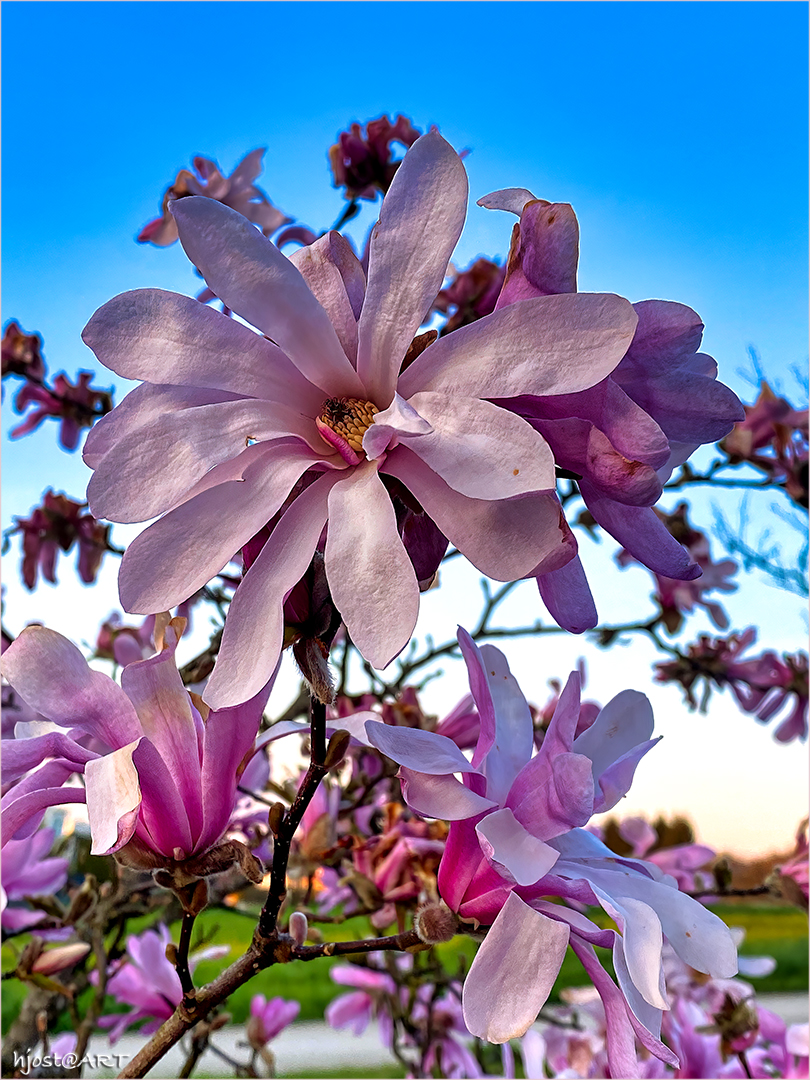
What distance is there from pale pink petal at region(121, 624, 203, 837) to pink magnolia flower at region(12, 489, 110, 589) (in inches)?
29.9

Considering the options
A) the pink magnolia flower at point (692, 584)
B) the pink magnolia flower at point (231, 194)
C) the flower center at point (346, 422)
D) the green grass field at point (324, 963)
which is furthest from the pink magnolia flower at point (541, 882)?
the pink magnolia flower at point (692, 584)

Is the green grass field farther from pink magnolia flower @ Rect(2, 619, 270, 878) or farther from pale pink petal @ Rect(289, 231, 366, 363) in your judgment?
pale pink petal @ Rect(289, 231, 366, 363)

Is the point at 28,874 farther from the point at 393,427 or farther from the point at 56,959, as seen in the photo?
the point at 393,427

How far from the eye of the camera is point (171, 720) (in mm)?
359

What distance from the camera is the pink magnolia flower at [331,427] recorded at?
28 centimetres

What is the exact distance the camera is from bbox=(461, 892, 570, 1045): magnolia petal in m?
0.30

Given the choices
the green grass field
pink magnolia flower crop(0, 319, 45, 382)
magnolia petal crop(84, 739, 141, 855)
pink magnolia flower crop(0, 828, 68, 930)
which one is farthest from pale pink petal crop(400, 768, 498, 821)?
pink magnolia flower crop(0, 319, 45, 382)

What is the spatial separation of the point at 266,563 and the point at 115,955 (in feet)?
2.33

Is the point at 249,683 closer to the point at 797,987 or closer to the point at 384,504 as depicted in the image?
the point at 384,504

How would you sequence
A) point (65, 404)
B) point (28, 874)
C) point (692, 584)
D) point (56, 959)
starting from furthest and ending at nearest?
point (692, 584) < point (65, 404) < point (28, 874) < point (56, 959)

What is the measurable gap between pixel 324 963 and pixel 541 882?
151 centimetres

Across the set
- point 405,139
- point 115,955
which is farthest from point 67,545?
point 405,139

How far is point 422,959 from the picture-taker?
1.15 m

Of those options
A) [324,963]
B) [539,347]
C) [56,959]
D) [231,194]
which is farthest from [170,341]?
[324,963]
